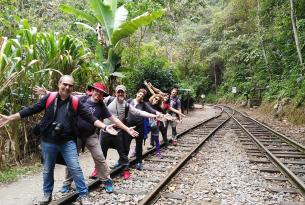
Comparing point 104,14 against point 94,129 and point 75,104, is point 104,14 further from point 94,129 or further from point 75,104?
point 75,104

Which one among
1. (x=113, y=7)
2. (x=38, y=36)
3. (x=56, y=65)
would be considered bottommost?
(x=56, y=65)

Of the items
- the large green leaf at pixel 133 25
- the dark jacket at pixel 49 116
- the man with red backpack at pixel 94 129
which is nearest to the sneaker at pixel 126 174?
the man with red backpack at pixel 94 129

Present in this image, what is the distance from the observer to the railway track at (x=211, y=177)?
5.68 metres

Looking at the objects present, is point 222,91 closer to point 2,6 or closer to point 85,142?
point 2,6

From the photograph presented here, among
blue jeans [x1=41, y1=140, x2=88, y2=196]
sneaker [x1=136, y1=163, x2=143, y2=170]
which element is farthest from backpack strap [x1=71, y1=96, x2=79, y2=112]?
sneaker [x1=136, y1=163, x2=143, y2=170]

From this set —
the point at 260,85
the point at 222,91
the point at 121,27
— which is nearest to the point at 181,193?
the point at 121,27

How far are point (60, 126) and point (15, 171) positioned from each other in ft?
9.41

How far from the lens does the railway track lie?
568cm

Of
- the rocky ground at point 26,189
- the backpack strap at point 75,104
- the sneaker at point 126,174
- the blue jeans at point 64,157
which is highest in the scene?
the backpack strap at point 75,104

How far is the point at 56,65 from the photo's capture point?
8164 millimetres

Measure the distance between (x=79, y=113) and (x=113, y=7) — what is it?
7765mm

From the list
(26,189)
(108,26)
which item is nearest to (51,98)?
(26,189)

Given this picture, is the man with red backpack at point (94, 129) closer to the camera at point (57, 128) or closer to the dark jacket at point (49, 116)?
the dark jacket at point (49, 116)

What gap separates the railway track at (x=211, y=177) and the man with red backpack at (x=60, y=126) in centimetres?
48
